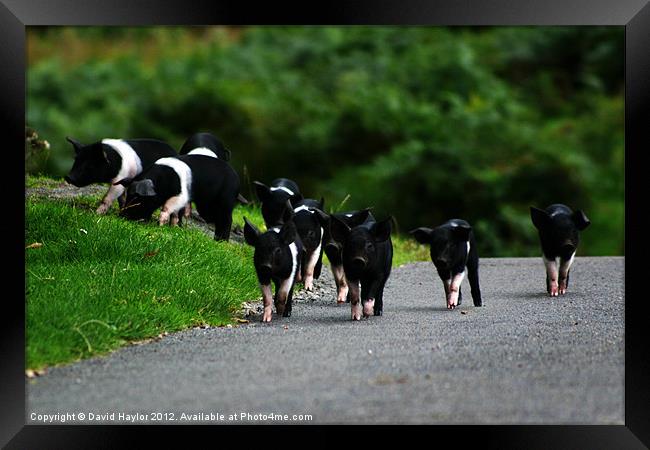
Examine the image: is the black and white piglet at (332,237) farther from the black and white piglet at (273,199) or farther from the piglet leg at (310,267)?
the black and white piglet at (273,199)

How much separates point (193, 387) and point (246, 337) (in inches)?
75.3

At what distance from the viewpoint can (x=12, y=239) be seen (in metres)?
7.11

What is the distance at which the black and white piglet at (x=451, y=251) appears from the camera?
10336 millimetres

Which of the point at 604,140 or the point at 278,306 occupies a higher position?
the point at 604,140

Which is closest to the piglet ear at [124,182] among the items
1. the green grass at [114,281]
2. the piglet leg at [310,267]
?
the green grass at [114,281]

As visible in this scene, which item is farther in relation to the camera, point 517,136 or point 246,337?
point 517,136

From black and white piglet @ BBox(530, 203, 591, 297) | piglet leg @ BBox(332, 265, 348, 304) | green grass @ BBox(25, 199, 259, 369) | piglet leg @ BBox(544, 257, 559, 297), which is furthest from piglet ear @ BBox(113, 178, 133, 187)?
piglet leg @ BBox(544, 257, 559, 297)

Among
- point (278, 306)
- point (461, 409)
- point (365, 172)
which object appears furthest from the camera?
point (365, 172)

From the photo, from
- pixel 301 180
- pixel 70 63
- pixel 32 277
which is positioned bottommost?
pixel 32 277

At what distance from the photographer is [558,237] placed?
1127 centimetres

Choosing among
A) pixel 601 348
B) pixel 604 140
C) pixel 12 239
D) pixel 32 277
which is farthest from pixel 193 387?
pixel 604 140

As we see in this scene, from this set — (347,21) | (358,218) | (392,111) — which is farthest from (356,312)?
(392,111)

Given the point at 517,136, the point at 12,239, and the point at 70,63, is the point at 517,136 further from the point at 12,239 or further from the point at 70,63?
the point at 12,239

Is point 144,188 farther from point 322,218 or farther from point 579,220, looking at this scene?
point 579,220
